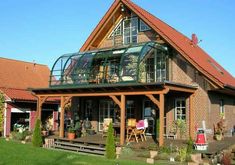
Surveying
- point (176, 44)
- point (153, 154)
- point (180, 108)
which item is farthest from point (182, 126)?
point (176, 44)

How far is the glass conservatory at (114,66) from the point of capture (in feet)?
59.9

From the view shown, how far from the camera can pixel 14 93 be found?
84.7ft

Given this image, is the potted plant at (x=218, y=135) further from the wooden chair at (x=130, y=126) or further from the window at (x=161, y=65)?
the wooden chair at (x=130, y=126)

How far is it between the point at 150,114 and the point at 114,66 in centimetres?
339

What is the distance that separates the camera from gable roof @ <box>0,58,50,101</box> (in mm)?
26125

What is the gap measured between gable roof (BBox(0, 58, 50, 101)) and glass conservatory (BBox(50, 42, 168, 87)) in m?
5.32

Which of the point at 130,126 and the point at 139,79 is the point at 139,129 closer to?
the point at 130,126

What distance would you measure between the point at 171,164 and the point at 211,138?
555 centimetres

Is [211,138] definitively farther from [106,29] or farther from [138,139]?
[106,29]

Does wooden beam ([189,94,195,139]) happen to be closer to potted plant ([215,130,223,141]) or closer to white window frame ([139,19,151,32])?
potted plant ([215,130,223,141])

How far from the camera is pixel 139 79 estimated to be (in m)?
17.8

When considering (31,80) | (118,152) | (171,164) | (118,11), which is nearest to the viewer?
(171,164)

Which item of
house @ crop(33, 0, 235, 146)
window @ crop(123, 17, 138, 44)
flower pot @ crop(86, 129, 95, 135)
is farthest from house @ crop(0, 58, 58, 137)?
window @ crop(123, 17, 138, 44)

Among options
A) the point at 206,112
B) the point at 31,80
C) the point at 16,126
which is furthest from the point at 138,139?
the point at 31,80
